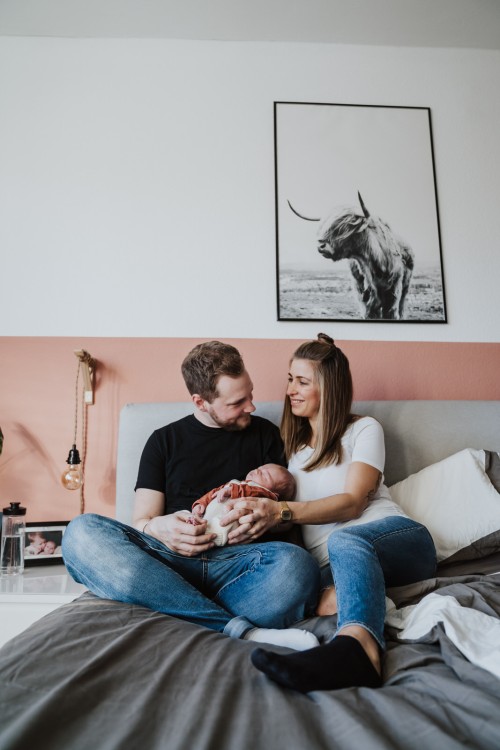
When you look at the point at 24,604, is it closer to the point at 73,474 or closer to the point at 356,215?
the point at 73,474

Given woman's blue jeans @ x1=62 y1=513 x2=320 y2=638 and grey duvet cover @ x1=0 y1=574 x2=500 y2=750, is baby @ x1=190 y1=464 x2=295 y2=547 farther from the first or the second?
grey duvet cover @ x1=0 y1=574 x2=500 y2=750

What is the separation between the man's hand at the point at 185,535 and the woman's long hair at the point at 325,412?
0.46 m

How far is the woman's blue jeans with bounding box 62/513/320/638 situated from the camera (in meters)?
1.33

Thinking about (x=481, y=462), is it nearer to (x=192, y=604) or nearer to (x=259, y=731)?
(x=192, y=604)

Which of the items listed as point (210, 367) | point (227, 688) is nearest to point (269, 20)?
point (210, 367)

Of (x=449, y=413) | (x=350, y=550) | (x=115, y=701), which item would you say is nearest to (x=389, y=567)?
(x=350, y=550)

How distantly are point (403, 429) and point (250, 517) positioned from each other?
0.88 m

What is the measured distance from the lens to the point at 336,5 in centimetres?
245

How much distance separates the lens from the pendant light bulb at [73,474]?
2176 millimetres

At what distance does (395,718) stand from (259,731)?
0.65ft

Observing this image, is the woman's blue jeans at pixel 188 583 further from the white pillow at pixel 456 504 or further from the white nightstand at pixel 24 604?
the white pillow at pixel 456 504

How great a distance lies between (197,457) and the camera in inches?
71.8

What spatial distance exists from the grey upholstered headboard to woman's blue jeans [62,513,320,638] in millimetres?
602

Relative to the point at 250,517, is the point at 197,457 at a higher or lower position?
higher
